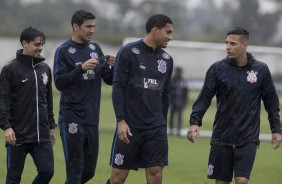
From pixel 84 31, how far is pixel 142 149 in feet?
5.53

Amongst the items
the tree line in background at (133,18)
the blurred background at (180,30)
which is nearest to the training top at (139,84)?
the blurred background at (180,30)

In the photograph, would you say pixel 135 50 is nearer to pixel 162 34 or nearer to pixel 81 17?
pixel 162 34

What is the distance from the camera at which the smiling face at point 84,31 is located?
444 inches

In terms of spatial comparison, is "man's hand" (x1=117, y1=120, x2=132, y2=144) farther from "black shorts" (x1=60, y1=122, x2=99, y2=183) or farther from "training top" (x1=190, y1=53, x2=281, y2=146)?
"black shorts" (x1=60, y1=122, x2=99, y2=183)

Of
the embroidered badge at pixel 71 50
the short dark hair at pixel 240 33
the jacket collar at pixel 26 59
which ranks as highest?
the short dark hair at pixel 240 33

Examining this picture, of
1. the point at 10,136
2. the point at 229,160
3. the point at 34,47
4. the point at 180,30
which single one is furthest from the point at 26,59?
the point at 180,30

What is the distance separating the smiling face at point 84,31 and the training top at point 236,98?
171cm

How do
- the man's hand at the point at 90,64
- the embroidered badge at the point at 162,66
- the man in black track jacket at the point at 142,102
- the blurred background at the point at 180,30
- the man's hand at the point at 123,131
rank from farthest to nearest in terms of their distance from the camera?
the blurred background at the point at 180,30
the man's hand at the point at 90,64
the embroidered badge at the point at 162,66
the man in black track jacket at the point at 142,102
the man's hand at the point at 123,131

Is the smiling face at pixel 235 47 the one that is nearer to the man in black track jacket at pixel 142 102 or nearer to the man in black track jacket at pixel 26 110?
the man in black track jacket at pixel 142 102

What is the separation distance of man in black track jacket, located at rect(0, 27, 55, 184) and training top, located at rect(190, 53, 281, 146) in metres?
1.80

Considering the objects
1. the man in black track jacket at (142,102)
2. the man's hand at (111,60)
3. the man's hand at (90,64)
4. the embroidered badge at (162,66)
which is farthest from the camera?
the man's hand at (111,60)

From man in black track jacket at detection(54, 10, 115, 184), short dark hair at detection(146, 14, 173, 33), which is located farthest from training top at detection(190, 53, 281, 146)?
man in black track jacket at detection(54, 10, 115, 184)

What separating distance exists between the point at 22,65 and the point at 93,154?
142 cm

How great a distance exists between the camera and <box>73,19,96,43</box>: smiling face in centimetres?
1128
